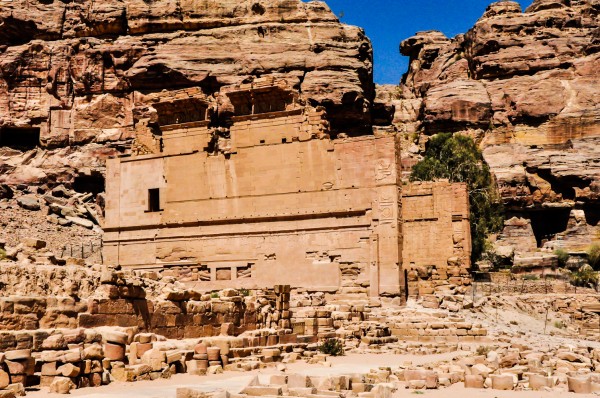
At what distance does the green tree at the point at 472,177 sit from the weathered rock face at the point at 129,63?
→ 5447mm

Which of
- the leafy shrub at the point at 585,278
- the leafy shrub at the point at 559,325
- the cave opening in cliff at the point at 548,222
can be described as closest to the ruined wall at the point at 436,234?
the leafy shrub at the point at 559,325

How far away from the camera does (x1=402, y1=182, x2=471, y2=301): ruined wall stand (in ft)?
85.8

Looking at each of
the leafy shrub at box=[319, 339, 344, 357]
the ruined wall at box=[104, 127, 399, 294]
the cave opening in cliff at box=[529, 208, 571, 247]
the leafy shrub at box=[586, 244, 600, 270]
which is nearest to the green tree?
the cave opening in cliff at box=[529, 208, 571, 247]

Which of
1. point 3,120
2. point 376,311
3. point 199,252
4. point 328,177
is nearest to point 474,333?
point 376,311

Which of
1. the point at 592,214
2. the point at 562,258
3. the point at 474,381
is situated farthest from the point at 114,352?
the point at 592,214

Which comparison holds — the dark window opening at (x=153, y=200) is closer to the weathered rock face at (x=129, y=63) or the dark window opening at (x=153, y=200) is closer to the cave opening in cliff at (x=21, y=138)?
the weathered rock face at (x=129, y=63)

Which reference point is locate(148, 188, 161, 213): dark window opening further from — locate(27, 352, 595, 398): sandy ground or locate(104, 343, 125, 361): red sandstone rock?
locate(104, 343, 125, 361): red sandstone rock

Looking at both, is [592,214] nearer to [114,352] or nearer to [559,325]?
[559,325]

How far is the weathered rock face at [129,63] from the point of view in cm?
4444

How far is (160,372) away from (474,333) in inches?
458

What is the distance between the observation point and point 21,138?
47.1 m

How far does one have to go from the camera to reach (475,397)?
10656 millimetres

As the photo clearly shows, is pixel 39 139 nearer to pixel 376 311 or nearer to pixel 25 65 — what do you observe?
pixel 25 65

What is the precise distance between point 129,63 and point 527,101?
26.8 metres
